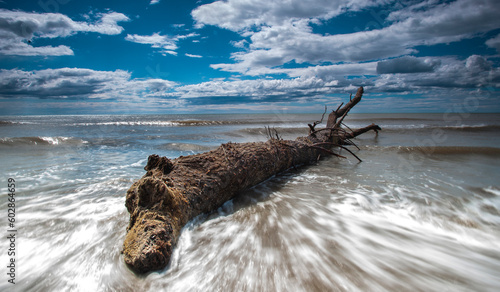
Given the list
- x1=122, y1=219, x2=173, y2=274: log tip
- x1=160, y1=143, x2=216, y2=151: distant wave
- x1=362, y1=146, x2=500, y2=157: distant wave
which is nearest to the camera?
x1=122, y1=219, x2=173, y2=274: log tip

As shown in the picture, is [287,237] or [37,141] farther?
[37,141]

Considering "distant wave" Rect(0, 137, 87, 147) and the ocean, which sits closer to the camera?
the ocean

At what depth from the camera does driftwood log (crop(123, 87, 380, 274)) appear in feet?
6.97

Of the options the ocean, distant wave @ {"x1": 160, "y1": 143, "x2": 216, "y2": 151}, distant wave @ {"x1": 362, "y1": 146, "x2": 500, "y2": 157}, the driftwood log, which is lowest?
distant wave @ {"x1": 362, "y1": 146, "x2": 500, "y2": 157}

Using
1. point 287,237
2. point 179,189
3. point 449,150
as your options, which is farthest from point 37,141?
point 449,150

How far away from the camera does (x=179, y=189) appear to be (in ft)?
9.44

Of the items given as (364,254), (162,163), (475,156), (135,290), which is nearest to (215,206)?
(162,163)

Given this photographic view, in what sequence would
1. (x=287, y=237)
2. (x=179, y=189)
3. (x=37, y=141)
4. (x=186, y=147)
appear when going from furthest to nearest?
(x=37, y=141) < (x=186, y=147) < (x=179, y=189) < (x=287, y=237)

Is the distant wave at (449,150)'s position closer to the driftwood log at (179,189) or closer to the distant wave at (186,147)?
the driftwood log at (179,189)

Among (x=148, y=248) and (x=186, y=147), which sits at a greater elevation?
(x=148, y=248)

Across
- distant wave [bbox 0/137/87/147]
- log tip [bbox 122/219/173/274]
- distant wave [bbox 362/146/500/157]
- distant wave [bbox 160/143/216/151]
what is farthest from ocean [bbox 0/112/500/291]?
distant wave [bbox 0/137/87/147]

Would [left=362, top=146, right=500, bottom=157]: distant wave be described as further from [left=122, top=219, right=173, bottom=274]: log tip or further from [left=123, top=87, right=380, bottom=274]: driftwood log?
[left=122, top=219, right=173, bottom=274]: log tip

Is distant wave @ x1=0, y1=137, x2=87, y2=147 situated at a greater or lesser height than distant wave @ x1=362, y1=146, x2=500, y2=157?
greater

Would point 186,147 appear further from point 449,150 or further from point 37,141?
point 449,150
